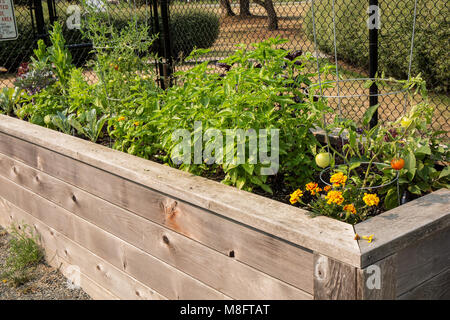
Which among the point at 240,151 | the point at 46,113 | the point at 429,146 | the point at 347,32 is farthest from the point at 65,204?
the point at 347,32

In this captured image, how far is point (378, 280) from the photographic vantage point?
149 cm

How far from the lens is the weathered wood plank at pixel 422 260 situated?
1.58 meters

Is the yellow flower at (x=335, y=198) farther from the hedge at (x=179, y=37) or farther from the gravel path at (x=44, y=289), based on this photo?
the hedge at (x=179, y=37)

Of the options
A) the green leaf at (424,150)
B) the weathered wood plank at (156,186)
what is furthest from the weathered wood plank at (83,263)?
the green leaf at (424,150)

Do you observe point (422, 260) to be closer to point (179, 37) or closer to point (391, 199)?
point (391, 199)

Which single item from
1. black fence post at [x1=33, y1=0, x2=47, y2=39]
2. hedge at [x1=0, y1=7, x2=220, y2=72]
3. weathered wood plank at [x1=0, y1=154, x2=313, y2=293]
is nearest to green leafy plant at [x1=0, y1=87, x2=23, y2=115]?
weathered wood plank at [x1=0, y1=154, x2=313, y2=293]

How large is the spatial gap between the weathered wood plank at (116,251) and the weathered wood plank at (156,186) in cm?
21

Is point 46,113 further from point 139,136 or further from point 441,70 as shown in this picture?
point 441,70

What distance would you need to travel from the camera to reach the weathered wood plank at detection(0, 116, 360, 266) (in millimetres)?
1577

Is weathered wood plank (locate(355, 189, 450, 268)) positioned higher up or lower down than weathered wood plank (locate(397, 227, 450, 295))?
higher up

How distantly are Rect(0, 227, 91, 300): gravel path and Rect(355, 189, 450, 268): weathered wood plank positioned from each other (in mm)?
1870

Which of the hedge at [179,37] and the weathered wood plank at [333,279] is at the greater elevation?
the hedge at [179,37]

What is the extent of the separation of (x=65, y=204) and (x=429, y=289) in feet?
A: 6.34

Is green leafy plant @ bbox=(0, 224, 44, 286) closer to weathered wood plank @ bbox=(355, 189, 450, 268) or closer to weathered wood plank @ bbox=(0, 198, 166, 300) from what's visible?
weathered wood plank @ bbox=(0, 198, 166, 300)
